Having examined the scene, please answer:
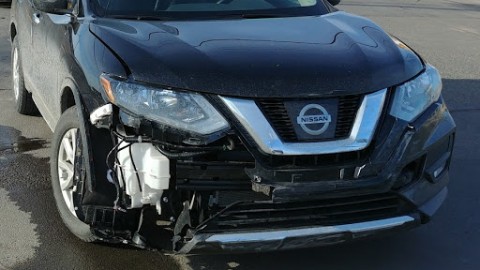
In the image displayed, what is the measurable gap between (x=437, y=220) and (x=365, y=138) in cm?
151

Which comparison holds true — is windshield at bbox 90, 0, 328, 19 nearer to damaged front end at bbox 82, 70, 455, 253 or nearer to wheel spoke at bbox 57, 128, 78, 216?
wheel spoke at bbox 57, 128, 78, 216

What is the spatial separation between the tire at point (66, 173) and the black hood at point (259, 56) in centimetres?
53

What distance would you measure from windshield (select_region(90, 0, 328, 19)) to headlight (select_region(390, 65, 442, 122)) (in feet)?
3.59

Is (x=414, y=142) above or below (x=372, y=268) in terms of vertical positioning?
above

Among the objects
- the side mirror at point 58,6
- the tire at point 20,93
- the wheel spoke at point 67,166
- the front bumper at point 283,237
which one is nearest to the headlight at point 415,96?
the front bumper at point 283,237

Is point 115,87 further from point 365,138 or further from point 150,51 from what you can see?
point 365,138

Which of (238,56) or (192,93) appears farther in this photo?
(238,56)

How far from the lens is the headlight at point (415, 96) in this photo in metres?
3.34

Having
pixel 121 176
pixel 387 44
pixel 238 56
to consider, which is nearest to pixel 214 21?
pixel 238 56

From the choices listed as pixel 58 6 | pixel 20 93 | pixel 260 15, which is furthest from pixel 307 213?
pixel 20 93

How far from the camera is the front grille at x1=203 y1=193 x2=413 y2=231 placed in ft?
10.1

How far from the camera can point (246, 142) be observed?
9.96 ft

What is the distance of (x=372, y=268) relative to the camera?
3752mm

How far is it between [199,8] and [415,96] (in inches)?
60.6
